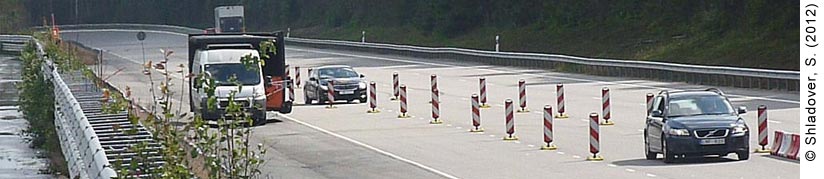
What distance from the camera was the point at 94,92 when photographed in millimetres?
24328

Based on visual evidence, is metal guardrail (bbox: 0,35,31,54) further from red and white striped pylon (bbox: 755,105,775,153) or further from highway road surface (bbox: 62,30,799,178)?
red and white striped pylon (bbox: 755,105,775,153)

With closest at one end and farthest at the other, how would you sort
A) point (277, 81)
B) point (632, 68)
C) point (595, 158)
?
point (595, 158) → point (277, 81) → point (632, 68)

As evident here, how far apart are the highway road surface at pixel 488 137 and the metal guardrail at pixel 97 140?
2603 millimetres

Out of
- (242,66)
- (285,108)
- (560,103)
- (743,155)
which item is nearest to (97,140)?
(743,155)

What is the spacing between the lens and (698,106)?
22.2 meters

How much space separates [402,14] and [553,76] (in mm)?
46806

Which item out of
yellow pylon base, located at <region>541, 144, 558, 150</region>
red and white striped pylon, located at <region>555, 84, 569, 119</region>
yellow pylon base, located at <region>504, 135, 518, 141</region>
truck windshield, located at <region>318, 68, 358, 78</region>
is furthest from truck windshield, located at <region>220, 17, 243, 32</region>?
yellow pylon base, located at <region>541, 144, 558, 150</region>

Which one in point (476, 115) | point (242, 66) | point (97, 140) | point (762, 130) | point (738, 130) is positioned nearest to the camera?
point (97, 140)

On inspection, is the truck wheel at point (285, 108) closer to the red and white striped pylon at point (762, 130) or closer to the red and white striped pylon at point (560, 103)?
the red and white striped pylon at point (560, 103)

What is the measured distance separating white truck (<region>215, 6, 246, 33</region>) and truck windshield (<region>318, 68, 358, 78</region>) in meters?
47.0

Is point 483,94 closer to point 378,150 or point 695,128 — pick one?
point 378,150

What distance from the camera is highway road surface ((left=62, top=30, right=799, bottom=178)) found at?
20.9m

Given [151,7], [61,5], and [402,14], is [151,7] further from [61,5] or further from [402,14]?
[402,14]

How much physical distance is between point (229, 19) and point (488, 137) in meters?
63.3
